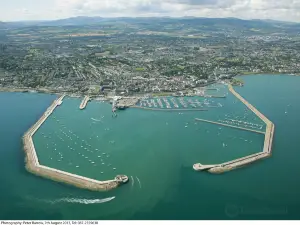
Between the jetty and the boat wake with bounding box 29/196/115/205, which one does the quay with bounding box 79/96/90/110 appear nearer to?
the boat wake with bounding box 29/196/115/205

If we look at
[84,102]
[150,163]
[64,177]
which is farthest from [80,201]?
[84,102]

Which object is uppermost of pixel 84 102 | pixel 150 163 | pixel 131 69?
pixel 84 102

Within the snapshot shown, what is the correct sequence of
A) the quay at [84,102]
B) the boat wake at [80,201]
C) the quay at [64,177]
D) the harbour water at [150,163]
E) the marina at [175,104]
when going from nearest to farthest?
the harbour water at [150,163] → the boat wake at [80,201] → the quay at [64,177] → the marina at [175,104] → the quay at [84,102]

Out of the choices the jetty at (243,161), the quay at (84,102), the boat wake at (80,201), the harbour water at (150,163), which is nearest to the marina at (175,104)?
the harbour water at (150,163)

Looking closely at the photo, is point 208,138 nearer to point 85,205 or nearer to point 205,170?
point 205,170

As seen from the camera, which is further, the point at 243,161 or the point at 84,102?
the point at 84,102

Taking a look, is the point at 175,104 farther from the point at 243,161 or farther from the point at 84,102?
the point at 243,161

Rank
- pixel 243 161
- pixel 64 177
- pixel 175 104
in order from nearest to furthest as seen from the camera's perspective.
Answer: pixel 64 177
pixel 243 161
pixel 175 104

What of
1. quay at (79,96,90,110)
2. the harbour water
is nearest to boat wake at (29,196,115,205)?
the harbour water

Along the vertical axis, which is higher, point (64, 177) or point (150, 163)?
point (64, 177)

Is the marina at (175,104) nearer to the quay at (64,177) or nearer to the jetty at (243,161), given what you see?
Result: the jetty at (243,161)
